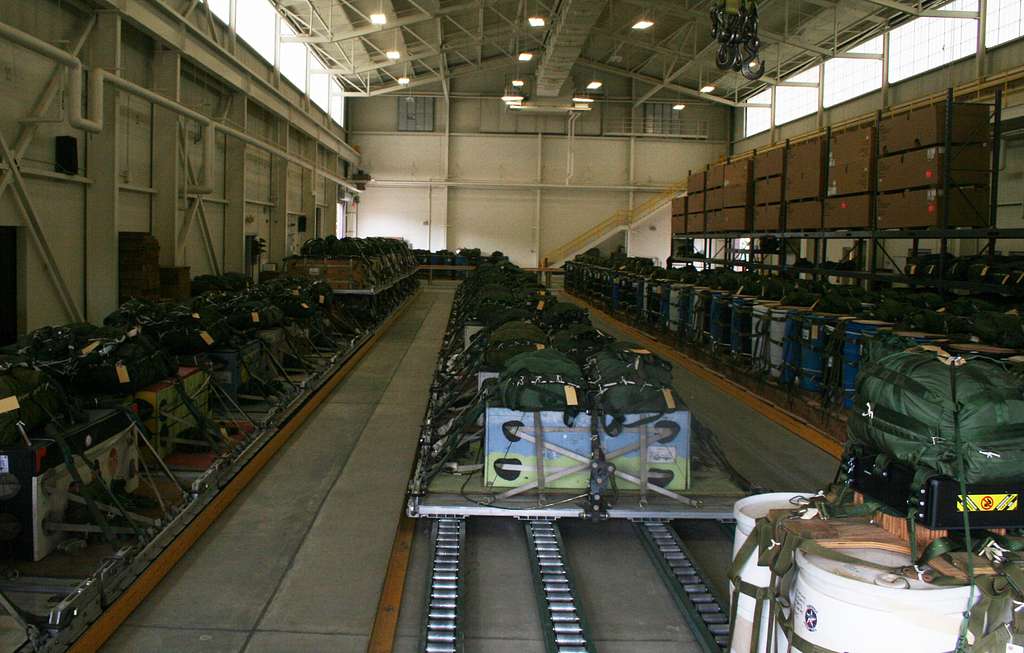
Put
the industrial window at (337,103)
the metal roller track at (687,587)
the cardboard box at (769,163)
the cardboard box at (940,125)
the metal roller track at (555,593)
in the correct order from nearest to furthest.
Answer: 1. the metal roller track at (555,593)
2. the metal roller track at (687,587)
3. the cardboard box at (940,125)
4. the cardboard box at (769,163)
5. the industrial window at (337,103)

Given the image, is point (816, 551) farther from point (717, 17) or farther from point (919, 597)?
point (717, 17)

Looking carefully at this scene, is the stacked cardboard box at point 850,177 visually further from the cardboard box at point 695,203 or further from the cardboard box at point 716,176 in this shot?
the cardboard box at point 695,203

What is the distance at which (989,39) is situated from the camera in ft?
57.7

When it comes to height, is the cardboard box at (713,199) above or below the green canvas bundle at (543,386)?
above

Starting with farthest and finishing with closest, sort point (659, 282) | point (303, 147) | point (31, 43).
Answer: point (303, 147), point (659, 282), point (31, 43)

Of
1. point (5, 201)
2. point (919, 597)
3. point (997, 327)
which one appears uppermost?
point (5, 201)

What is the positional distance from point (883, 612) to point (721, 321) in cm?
954

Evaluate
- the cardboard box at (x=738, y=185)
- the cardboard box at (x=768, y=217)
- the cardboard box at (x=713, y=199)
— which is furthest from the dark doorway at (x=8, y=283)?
the cardboard box at (x=713, y=199)

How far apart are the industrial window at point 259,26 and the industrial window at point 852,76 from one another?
1417 cm

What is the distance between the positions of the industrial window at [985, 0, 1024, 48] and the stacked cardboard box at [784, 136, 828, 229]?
6.22m

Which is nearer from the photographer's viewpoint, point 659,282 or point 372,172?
point 659,282

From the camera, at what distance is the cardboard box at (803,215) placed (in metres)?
13.4

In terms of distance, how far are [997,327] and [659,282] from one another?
26.7 ft

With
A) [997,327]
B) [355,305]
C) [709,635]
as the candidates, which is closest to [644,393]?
[709,635]
